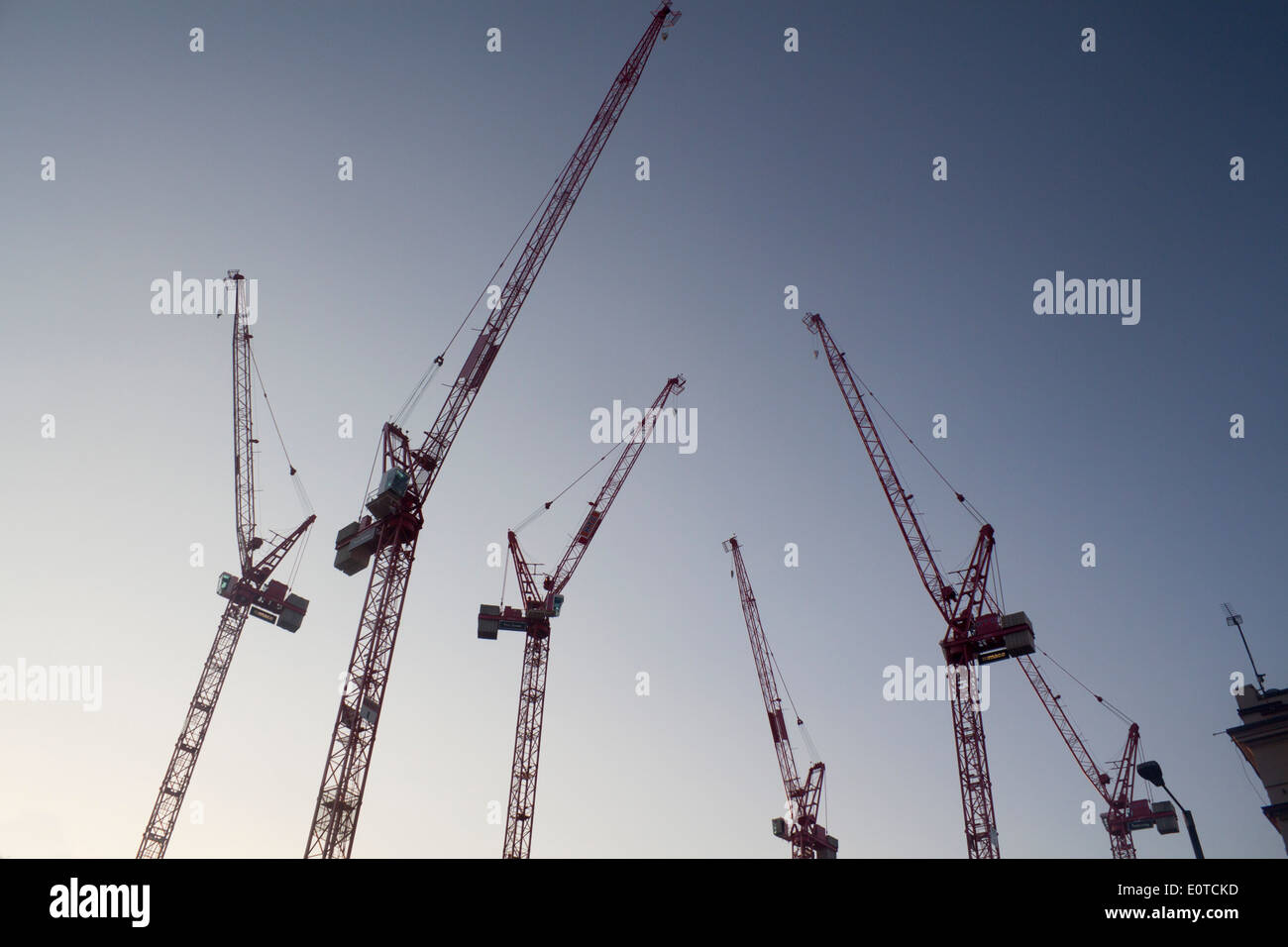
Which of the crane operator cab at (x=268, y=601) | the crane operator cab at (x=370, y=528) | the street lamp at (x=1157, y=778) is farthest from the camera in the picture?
the crane operator cab at (x=268, y=601)

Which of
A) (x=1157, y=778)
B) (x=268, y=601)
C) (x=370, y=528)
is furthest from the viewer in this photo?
(x=268, y=601)

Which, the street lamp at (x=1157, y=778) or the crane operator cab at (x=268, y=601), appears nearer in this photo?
the street lamp at (x=1157, y=778)

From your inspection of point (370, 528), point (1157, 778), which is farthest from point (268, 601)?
point (1157, 778)

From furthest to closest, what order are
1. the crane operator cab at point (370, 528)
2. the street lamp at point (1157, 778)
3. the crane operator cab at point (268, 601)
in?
the crane operator cab at point (268, 601)
the crane operator cab at point (370, 528)
the street lamp at point (1157, 778)

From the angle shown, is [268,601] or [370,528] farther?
[268,601]

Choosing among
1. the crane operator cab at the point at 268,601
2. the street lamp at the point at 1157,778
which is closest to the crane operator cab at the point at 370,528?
the crane operator cab at the point at 268,601

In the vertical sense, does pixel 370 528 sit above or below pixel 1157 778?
above

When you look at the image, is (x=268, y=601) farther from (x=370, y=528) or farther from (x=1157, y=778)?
(x=1157, y=778)

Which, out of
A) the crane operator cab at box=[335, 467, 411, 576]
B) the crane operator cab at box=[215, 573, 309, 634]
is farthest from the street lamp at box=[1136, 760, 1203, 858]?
the crane operator cab at box=[215, 573, 309, 634]

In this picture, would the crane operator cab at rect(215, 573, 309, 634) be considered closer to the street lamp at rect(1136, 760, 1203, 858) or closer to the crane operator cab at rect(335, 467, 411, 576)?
the crane operator cab at rect(335, 467, 411, 576)

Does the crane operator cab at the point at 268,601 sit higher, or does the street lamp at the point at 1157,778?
the crane operator cab at the point at 268,601

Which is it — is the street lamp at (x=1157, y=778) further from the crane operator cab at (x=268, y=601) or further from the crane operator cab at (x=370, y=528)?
the crane operator cab at (x=268, y=601)

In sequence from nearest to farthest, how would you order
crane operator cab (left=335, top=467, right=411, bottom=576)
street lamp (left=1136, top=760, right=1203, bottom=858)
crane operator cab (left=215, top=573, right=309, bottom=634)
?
1. street lamp (left=1136, top=760, right=1203, bottom=858)
2. crane operator cab (left=335, top=467, right=411, bottom=576)
3. crane operator cab (left=215, top=573, right=309, bottom=634)
